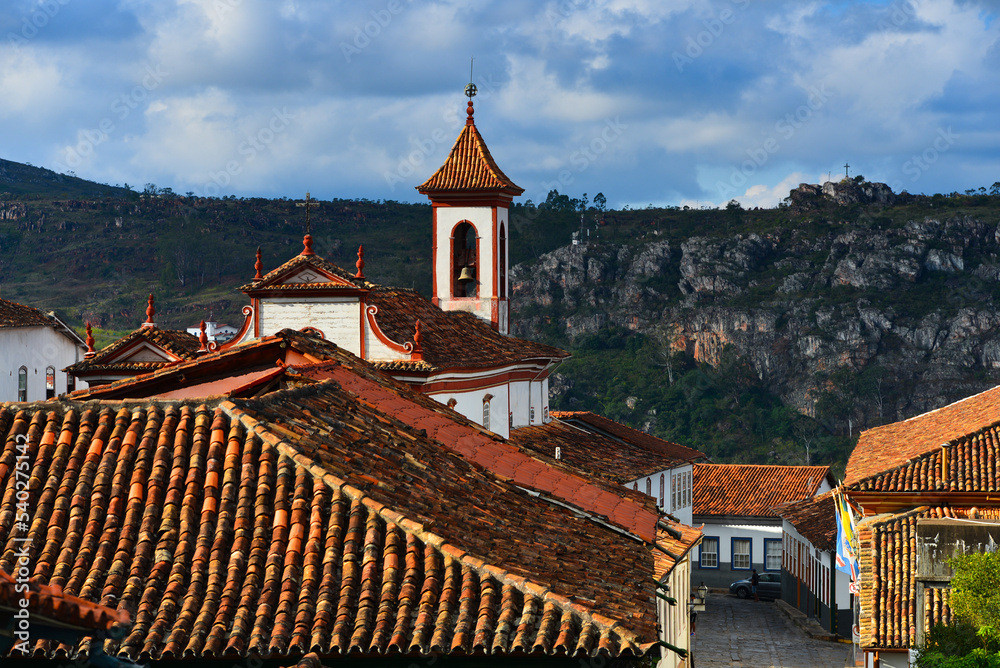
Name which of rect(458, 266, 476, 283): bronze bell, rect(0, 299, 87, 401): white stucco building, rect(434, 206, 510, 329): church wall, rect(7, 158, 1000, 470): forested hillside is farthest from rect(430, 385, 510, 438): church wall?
rect(7, 158, 1000, 470): forested hillside

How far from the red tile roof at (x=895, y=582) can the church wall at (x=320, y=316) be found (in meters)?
11.6

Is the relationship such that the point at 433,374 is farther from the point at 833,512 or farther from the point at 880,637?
the point at 833,512

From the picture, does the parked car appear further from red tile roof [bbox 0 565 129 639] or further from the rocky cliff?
the rocky cliff

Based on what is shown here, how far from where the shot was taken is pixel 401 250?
114500mm

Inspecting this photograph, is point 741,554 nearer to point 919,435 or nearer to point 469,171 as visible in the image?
point 919,435

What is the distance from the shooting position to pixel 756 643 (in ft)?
123

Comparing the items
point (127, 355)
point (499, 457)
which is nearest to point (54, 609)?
point (499, 457)

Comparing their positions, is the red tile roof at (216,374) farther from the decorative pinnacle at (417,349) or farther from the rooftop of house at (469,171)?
the rooftop of house at (469,171)

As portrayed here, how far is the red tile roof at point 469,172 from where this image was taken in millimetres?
35406

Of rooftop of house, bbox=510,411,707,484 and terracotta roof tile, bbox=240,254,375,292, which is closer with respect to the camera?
terracotta roof tile, bbox=240,254,375,292

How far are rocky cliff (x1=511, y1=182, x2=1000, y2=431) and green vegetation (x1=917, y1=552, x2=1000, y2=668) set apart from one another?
6939 cm

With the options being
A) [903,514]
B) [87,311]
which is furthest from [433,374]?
[87,311]

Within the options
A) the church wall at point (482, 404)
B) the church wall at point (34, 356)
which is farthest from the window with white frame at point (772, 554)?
the church wall at point (34, 356)

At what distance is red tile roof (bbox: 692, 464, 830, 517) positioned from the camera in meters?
50.7
